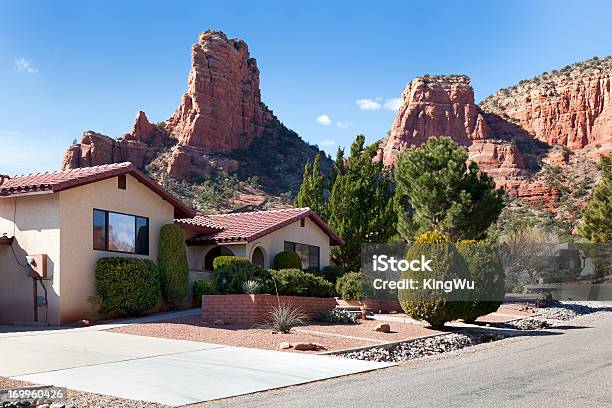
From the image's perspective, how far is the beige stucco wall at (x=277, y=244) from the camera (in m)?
29.9

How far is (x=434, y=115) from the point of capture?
12588 centimetres

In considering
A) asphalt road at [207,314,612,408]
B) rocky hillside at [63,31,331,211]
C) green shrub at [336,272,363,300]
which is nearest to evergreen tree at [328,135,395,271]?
green shrub at [336,272,363,300]

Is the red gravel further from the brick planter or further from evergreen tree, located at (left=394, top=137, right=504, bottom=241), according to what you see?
evergreen tree, located at (left=394, top=137, right=504, bottom=241)

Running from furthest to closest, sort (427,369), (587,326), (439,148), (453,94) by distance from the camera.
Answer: (453,94)
(439,148)
(587,326)
(427,369)

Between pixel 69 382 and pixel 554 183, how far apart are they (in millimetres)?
90803

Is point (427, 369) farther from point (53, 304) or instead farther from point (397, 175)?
point (397, 175)

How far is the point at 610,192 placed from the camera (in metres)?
45.2

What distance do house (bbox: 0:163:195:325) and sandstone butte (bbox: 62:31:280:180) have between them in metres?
61.3

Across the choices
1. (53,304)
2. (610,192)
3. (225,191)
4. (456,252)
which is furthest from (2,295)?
(225,191)

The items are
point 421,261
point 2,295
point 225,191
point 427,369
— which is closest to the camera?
point 427,369

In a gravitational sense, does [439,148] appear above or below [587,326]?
above

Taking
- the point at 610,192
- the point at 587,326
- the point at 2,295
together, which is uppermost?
the point at 610,192

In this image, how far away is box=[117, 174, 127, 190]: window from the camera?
980 inches
